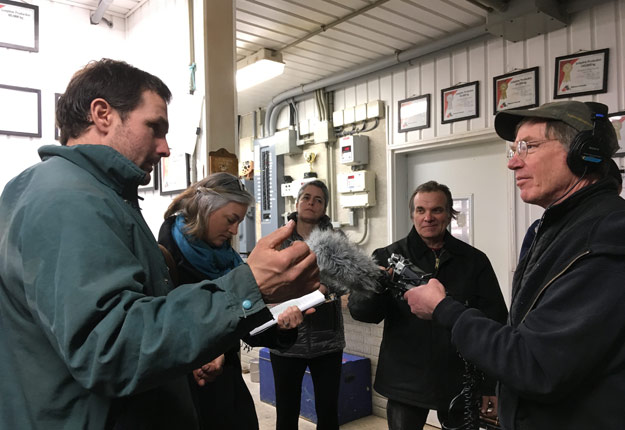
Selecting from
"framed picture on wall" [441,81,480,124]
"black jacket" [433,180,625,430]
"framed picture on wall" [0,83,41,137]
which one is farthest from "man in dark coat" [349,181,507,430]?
"framed picture on wall" [0,83,41,137]

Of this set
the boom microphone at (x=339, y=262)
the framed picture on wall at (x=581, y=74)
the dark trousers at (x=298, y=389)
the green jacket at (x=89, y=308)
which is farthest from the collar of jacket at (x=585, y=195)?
the framed picture on wall at (x=581, y=74)

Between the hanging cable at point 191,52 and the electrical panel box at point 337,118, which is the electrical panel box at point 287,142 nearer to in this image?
the electrical panel box at point 337,118

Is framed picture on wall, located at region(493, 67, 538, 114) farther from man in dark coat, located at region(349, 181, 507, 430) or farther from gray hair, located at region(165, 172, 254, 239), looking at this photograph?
gray hair, located at region(165, 172, 254, 239)

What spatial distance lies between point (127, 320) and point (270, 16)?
350cm

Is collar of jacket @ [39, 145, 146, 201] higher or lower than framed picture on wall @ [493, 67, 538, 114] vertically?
lower

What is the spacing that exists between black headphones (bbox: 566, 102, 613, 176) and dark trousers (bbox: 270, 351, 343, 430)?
67.2 inches

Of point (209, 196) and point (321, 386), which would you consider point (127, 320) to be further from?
point (321, 386)

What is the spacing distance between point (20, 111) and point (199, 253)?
1.79 metres

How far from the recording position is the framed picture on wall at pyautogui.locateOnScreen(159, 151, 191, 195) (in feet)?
8.81

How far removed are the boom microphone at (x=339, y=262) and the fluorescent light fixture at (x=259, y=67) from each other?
321 centimetres

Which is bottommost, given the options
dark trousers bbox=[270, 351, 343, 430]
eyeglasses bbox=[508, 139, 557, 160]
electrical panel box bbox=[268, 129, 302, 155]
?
dark trousers bbox=[270, 351, 343, 430]

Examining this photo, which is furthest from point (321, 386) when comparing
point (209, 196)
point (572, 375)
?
point (572, 375)

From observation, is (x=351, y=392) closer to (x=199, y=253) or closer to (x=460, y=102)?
(x=199, y=253)

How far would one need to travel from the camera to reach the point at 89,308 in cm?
67
